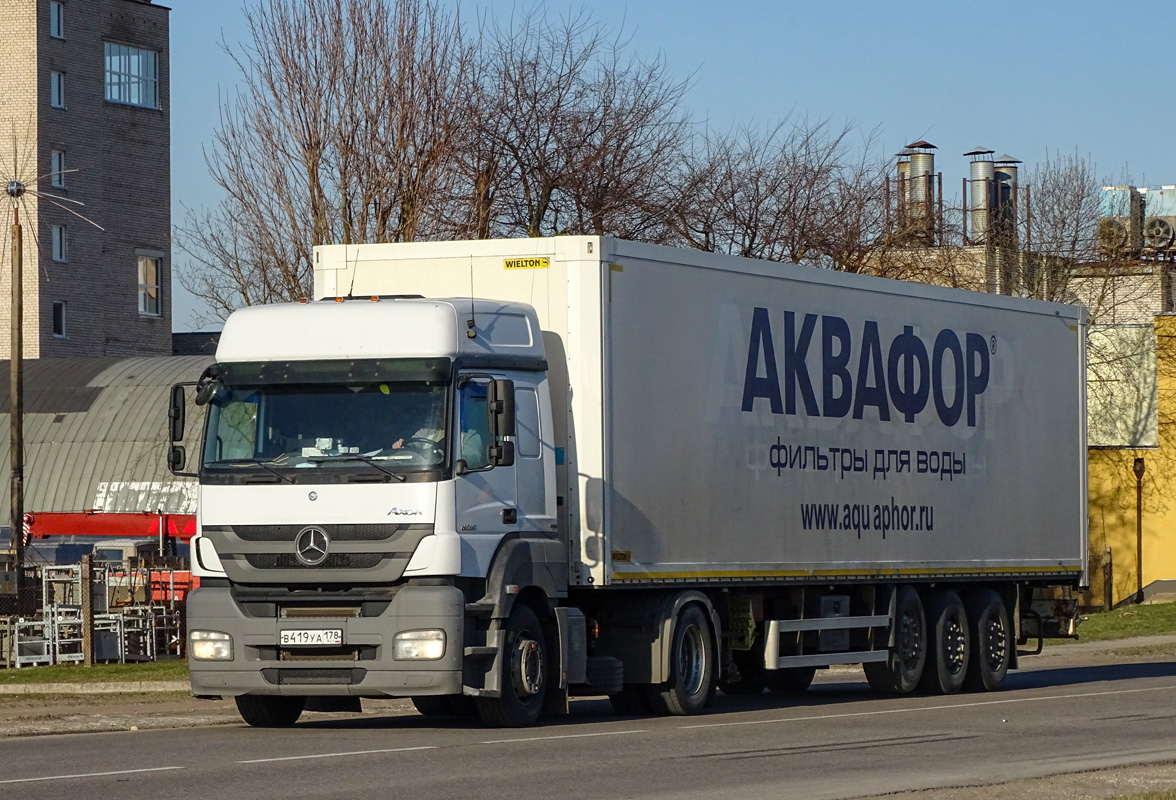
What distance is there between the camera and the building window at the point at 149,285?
70438 mm

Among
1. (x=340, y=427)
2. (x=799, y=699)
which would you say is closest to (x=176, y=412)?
(x=340, y=427)

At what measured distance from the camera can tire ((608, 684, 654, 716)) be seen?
17.2 meters

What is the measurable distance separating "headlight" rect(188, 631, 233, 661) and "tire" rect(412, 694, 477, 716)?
8.95ft

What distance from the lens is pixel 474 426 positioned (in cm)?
1511

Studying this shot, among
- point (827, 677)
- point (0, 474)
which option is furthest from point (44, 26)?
point (827, 677)

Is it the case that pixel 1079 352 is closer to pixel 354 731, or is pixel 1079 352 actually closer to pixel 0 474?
pixel 354 731

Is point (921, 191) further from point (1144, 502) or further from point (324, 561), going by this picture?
point (324, 561)

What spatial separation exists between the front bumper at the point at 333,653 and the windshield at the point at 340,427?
1026 mm

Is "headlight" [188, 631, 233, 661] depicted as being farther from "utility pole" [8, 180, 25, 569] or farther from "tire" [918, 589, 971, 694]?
"utility pole" [8, 180, 25, 569]

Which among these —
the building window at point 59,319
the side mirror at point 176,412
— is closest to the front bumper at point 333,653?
the side mirror at point 176,412

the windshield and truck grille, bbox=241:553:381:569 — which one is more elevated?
the windshield

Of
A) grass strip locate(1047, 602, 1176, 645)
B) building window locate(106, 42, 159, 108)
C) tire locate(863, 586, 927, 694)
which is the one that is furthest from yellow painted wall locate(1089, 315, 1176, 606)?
building window locate(106, 42, 159, 108)

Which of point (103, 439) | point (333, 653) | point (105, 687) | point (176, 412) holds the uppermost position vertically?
point (176, 412)

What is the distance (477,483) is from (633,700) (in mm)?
3245
